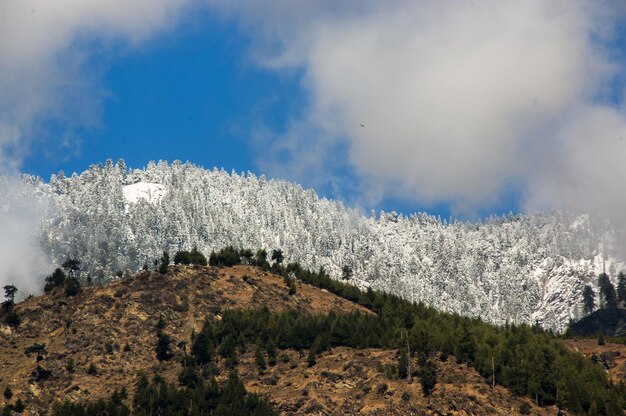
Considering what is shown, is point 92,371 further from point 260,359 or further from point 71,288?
point 260,359

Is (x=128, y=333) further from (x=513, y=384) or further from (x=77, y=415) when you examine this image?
(x=513, y=384)

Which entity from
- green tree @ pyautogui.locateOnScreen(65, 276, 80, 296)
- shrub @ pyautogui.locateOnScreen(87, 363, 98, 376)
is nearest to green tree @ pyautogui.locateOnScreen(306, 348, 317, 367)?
shrub @ pyautogui.locateOnScreen(87, 363, 98, 376)

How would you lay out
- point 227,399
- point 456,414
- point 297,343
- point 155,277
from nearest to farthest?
point 456,414 < point 227,399 < point 297,343 < point 155,277

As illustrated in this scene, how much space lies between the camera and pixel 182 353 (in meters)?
153

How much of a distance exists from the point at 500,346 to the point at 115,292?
7076 cm

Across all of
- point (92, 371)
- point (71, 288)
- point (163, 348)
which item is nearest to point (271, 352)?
point (163, 348)

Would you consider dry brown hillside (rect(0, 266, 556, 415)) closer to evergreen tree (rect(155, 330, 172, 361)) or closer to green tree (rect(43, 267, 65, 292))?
evergreen tree (rect(155, 330, 172, 361))

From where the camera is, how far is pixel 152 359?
15112 centimetres

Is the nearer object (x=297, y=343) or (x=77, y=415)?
(x=77, y=415)

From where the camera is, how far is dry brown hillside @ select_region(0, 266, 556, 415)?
129125 millimetres

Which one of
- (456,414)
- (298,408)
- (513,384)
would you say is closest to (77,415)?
(298,408)

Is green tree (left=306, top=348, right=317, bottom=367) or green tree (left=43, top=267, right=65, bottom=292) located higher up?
green tree (left=43, top=267, right=65, bottom=292)

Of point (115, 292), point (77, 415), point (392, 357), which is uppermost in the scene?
point (115, 292)

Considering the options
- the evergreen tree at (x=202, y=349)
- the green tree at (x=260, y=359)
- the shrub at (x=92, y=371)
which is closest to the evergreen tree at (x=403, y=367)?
the green tree at (x=260, y=359)
